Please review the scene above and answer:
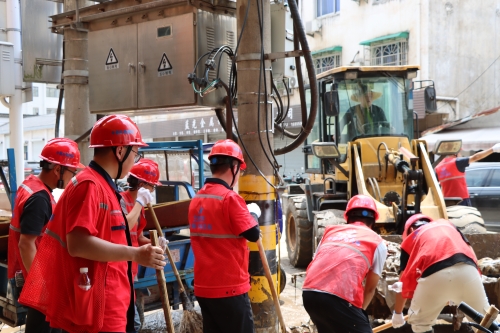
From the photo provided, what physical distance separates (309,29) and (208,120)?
577cm

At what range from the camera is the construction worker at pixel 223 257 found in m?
4.52

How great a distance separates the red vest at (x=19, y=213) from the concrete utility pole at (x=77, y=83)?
3342 mm

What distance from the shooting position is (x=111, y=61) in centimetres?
725

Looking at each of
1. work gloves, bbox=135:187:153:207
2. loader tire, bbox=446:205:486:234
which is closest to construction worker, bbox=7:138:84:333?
work gloves, bbox=135:187:153:207

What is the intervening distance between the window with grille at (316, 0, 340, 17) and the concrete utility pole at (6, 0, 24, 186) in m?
17.9

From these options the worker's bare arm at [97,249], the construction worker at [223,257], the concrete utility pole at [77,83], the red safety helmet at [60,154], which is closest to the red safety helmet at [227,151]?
the construction worker at [223,257]

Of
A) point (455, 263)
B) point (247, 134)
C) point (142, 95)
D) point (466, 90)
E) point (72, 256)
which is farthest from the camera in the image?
point (466, 90)

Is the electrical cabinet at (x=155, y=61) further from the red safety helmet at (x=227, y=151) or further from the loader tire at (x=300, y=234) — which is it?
the loader tire at (x=300, y=234)

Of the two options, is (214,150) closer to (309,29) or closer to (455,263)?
(455,263)

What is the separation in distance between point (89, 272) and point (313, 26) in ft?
77.9

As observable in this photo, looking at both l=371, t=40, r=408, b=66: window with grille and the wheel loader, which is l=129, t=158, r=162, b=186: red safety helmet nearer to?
the wheel loader

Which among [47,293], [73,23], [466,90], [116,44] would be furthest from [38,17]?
[466,90]

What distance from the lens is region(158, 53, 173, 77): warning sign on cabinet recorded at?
662 cm

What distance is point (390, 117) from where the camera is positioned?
9.52 meters
